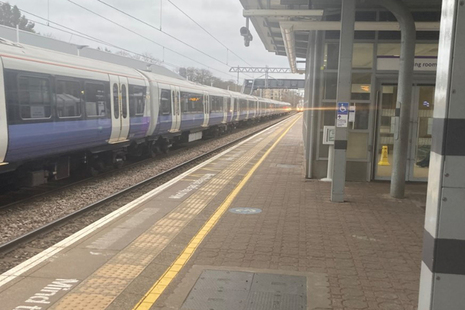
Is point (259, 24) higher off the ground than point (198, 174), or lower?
higher

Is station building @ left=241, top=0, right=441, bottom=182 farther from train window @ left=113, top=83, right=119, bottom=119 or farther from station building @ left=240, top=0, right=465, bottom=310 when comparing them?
train window @ left=113, top=83, right=119, bottom=119

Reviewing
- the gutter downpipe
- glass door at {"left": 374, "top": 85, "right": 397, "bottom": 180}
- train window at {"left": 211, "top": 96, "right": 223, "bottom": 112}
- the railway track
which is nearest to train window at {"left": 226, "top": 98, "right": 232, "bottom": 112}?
train window at {"left": 211, "top": 96, "right": 223, "bottom": 112}

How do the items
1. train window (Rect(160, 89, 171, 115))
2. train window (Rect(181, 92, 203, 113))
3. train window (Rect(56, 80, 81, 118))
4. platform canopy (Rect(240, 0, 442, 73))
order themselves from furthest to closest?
train window (Rect(181, 92, 203, 113)) → train window (Rect(160, 89, 171, 115)) → train window (Rect(56, 80, 81, 118)) → platform canopy (Rect(240, 0, 442, 73))

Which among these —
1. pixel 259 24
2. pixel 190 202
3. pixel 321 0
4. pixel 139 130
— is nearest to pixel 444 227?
pixel 190 202

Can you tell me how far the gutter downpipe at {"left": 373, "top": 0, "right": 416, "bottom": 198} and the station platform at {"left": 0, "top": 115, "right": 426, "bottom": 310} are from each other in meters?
0.50

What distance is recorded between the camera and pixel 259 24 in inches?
516

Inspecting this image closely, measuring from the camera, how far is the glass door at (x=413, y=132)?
33.3 feet

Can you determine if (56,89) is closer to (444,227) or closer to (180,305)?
(180,305)

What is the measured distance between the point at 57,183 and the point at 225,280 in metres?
8.01

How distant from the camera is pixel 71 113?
996cm

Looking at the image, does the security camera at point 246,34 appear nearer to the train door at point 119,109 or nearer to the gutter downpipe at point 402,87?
the train door at point 119,109

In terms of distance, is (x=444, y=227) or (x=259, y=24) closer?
(x=444, y=227)

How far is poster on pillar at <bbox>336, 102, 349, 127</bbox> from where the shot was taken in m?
8.24

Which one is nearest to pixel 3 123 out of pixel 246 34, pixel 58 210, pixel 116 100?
pixel 58 210
